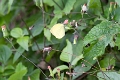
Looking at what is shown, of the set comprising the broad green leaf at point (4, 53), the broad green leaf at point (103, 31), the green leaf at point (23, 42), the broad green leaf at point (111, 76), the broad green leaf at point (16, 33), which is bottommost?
the broad green leaf at point (4, 53)

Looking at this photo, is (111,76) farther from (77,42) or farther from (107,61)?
(77,42)

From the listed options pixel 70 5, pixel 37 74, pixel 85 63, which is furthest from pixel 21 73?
pixel 70 5

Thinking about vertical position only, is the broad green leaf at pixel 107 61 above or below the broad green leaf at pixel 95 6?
below

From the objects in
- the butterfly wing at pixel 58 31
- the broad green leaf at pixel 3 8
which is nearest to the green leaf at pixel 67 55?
the butterfly wing at pixel 58 31

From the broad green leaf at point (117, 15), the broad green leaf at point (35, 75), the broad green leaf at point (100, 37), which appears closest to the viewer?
the broad green leaf at point (100, 37)

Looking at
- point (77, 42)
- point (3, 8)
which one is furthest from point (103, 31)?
point (3, 8)

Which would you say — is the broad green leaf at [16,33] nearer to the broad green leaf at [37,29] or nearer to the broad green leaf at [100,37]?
the broad green leaf at [37,29]

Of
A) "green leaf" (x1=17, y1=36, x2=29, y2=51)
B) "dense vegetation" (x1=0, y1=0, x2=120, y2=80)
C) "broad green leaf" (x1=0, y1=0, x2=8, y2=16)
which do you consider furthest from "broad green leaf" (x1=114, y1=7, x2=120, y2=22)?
"broad green leaf" (x1=0, y1=0, x2=8, y2=16)

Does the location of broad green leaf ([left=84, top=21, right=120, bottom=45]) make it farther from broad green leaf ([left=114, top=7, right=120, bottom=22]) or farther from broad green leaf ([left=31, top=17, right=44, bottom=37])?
broad green leaf ([left=31, top=17, right=44, bottom=37])
